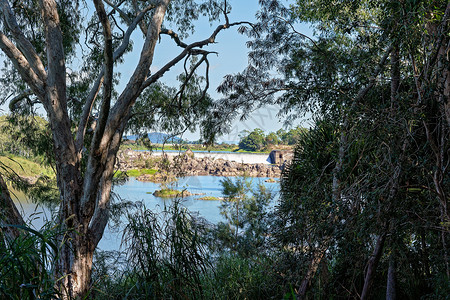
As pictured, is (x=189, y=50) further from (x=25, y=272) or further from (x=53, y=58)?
(x=25, y=272)

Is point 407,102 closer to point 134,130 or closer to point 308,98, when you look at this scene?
point 308,98

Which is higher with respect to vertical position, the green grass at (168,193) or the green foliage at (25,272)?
the green foliage at (25,272)

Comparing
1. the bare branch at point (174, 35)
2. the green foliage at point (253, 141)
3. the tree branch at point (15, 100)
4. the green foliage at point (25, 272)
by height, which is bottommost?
the green foliage at point (25, 272)

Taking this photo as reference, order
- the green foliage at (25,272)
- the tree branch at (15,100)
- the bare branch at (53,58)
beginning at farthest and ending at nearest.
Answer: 1. the tree branch at (15,100)
2. the bare branch at (53,58)
3. the green foliage at (25,272)

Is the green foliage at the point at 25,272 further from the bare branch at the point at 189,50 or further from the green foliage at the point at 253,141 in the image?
the green foliage at the point at 253,141

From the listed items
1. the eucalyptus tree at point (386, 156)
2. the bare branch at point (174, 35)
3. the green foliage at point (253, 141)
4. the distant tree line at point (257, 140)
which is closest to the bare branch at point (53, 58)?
the bare branch at point (174, 35)

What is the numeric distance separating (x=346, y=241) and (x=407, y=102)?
93 cm

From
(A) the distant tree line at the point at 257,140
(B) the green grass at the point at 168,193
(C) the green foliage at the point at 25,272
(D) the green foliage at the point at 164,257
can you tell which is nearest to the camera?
(C) the green foliage at the point at 25,272

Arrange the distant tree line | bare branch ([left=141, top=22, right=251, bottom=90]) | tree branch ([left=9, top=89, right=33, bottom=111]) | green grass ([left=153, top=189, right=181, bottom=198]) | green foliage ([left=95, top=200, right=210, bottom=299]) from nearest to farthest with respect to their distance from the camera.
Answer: green foliage ([left=95, top=200, right=210, bottom=299])
green grass ([left=153, top=189, right=181, bottom=198])
bare branch ([left=141, top=22, right=251, bottom=90])
tree branch ([left=9, top=89, right=33, bottom=111])
the distant tree line

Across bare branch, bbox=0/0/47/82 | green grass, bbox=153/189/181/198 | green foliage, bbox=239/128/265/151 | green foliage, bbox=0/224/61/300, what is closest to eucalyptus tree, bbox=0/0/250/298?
bare branch, bbox=0/0/47/82

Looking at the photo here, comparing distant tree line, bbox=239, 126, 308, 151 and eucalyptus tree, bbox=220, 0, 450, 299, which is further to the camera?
distant tree line, bbox=239, 126, 308, 151

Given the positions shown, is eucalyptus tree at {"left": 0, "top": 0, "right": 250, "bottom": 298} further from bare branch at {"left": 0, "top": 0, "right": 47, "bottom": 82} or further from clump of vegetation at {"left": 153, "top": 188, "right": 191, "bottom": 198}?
clump of vegetation at {"left": 153, "top": 188, "right": 191, "bottom": 198}

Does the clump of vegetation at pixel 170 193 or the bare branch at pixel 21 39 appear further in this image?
the bare branch at pixel 21 39

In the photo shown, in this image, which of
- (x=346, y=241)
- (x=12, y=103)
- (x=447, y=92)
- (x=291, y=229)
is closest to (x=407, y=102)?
(x=447, y=92)
